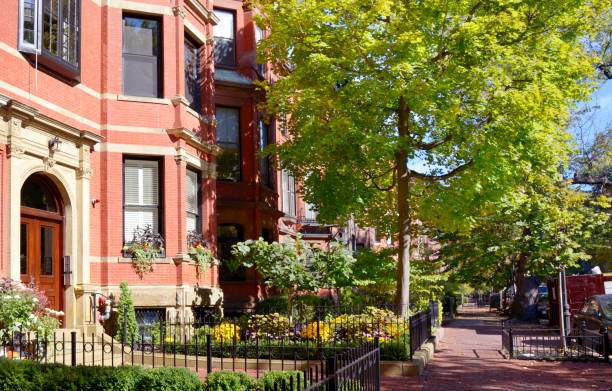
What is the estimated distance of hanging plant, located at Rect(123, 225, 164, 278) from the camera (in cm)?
1603

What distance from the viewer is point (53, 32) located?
1422 cm

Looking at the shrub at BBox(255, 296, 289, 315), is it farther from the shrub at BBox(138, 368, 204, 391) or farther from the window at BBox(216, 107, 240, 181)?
the shrub at BBox(138, 368, 204, 391)

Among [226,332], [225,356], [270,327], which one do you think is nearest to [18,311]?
[225,356]

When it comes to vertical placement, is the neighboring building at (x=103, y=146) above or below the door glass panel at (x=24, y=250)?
above

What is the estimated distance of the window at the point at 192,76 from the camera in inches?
732

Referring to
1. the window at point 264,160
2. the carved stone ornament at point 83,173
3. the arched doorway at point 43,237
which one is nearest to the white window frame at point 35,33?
the arched doorway at point 43,237

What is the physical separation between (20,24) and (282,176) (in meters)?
15.6

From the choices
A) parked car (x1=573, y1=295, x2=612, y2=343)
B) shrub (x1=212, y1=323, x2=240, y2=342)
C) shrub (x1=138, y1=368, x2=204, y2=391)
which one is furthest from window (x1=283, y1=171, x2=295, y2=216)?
shrub (x1=138, y1=368, x2=204, y2=391)

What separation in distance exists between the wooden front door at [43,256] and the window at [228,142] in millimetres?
8690

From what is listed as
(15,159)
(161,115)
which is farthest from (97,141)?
(15,159)

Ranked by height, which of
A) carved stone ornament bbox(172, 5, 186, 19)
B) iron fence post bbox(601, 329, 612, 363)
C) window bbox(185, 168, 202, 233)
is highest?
carved stone ornament bbox(172, 5, 186, 19)

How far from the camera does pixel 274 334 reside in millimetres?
14938

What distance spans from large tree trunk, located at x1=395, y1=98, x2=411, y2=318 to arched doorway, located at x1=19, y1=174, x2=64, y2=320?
9765 mm

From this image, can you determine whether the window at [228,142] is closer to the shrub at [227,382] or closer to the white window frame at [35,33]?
the white window frame at [35,33]
